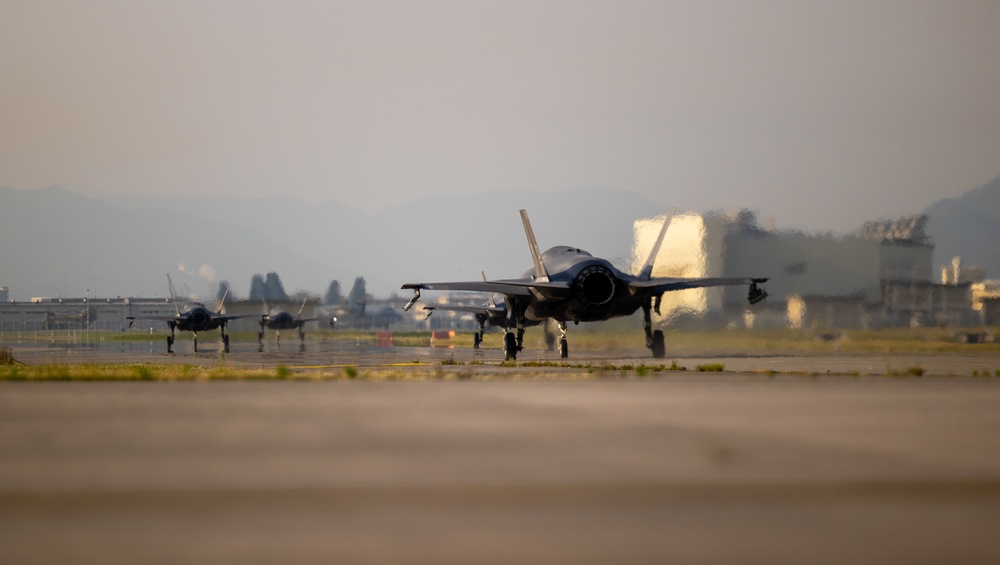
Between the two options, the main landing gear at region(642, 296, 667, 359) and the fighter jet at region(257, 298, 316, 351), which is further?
the fighter jet at region(257, 298, 316, 351)

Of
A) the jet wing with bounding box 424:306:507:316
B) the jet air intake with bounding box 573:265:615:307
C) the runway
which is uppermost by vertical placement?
the jet air intake with bounding box 573:265:615:307

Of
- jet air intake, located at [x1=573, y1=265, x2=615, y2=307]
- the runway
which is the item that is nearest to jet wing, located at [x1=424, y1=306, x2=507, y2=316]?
jet air intake, located at [x1=573, y1=265, x2=615, y2=307]

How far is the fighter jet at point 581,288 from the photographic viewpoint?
36.8 meters

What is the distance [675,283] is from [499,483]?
30323mm

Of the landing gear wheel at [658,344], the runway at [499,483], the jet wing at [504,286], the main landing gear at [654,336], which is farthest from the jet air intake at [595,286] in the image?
the runway at [499,483]

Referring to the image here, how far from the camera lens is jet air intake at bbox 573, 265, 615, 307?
36781 millimetres

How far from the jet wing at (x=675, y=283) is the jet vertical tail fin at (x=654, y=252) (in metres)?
0.64

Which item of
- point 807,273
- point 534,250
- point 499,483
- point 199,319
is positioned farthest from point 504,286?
point 199,319

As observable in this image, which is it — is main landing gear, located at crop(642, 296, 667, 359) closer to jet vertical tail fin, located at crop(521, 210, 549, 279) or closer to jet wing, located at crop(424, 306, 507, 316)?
jet vertical tail fin, located at crop(521, 210, 549, 279)

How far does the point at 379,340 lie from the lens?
82625 mm

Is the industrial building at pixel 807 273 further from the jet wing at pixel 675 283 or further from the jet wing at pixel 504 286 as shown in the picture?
the jet wing at pixel 504 286

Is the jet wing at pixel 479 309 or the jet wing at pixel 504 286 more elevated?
the jet wing at pixel 504 286

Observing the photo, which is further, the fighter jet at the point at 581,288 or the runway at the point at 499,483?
the fighter jet at the point at 581,288

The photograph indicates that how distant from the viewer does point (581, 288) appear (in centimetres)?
3678
